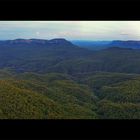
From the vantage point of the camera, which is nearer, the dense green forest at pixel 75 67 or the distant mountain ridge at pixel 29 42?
the dense green forest at pixel 75 67

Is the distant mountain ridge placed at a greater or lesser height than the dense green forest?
greater

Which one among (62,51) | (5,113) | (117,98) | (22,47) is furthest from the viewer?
(62,51)

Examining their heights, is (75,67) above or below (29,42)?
below

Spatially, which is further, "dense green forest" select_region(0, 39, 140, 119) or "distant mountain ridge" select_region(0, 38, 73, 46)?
"distant mountain ridge" select_region(0, 38, 73, 46)

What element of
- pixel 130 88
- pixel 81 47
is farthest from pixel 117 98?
pixel 81 47

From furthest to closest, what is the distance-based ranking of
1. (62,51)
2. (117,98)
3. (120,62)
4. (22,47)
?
A: (62,51) < (22,47) < (120,62) < (117,98)

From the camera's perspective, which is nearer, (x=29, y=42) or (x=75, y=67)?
(x=75, y=67)

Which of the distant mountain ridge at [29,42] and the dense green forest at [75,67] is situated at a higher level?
the distant mountain ridge at [29,42]
